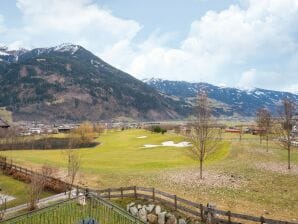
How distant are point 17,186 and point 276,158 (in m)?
38.6

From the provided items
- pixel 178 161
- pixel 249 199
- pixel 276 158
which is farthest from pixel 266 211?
pixel 178 161

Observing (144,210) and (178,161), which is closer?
(144,210)

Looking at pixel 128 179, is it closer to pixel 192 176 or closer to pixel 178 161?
pixel 192 176

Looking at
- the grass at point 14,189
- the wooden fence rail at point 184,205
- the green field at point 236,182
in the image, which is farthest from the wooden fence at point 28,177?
the green field at point 236,182

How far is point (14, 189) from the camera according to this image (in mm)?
48875

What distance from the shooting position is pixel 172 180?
44781 millimetres

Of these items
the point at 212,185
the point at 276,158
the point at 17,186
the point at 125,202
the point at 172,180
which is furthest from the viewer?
the point at 276,158

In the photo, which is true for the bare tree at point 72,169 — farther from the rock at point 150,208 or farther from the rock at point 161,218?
the rock at point 161,218

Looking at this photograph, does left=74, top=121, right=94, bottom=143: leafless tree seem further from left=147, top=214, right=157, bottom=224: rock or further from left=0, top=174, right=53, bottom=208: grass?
left=147, top=214, right=157, bottom=224: rock

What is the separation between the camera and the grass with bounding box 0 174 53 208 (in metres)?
42.6

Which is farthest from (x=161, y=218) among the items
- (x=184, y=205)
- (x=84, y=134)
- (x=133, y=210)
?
(x=84, y=134)

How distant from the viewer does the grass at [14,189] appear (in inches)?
1678

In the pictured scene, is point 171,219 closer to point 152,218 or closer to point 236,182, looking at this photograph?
point 152,218

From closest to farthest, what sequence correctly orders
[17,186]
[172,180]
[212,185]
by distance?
[212,185] → [172,180] → [17,186]
